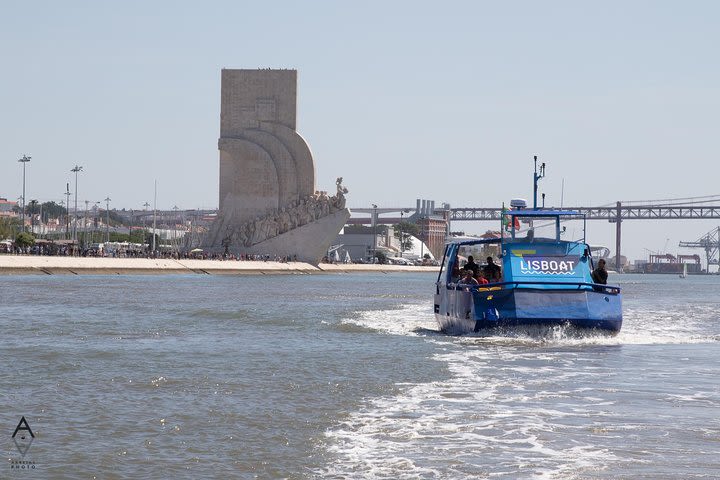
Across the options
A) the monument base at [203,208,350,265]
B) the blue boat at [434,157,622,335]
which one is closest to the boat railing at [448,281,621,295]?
the blue boat at [434,157,622,335]

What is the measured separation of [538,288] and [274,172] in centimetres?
8634

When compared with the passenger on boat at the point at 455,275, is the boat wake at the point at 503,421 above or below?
below

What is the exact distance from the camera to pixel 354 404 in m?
12.4

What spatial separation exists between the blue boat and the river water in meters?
0.37

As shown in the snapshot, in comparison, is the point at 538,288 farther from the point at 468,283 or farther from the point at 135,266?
the point at 135,266

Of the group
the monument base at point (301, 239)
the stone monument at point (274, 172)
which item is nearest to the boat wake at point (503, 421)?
the monument base at point (301, 239)

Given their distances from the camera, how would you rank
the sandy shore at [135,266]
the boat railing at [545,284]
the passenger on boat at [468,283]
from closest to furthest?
1. the boat railing at [545,284]
2. the passenger on boat at [468,283]
3. the sandy shore at [135,266]

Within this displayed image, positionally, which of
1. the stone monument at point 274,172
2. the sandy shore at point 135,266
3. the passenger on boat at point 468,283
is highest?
the stone monument at point 274,172

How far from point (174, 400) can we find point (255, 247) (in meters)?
94.4

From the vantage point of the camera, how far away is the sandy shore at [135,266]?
70.6 m

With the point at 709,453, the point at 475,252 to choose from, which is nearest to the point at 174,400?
the point at 709,453

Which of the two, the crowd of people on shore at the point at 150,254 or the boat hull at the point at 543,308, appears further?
the crowd of people on shore at the point at 150,254

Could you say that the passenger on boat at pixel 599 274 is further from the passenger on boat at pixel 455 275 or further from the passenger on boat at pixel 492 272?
the passenger on boat at pixel 455 275

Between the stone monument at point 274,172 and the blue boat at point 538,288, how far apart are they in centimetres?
8363
